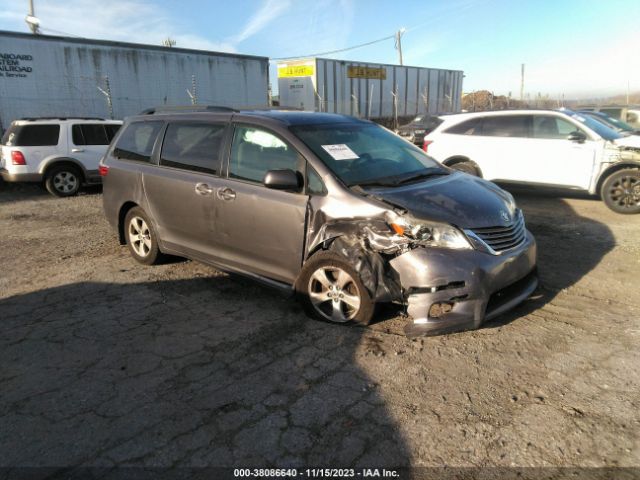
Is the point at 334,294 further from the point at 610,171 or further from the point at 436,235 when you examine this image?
the point at 610,171

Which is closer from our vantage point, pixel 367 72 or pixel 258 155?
pixel 258 155

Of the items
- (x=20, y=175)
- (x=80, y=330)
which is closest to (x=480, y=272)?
(x=80, y=330)

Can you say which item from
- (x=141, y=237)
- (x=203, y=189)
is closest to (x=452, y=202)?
(x=203, y=189)

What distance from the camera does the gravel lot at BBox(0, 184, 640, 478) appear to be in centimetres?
238

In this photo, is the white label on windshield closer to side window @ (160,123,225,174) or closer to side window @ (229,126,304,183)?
side window @ (229,126,304,183)

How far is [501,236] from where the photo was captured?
3521 mm

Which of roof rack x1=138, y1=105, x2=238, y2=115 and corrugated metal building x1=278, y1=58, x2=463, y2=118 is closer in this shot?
roof rack x1=138, y1=105, x2=238, y2=115

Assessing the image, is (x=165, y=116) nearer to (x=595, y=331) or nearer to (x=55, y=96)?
(x=595, y=331)

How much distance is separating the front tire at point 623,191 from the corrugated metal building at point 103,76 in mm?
15972

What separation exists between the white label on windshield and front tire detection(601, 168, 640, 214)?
5646 mm

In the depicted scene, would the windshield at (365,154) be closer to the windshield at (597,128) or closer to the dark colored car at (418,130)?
the windshield at (597,128)

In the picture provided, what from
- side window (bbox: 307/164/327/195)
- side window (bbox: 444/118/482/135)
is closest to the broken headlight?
side window (bbox: 307/164/327/195)

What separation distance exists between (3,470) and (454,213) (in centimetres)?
314

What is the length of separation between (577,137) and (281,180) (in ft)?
20.5
